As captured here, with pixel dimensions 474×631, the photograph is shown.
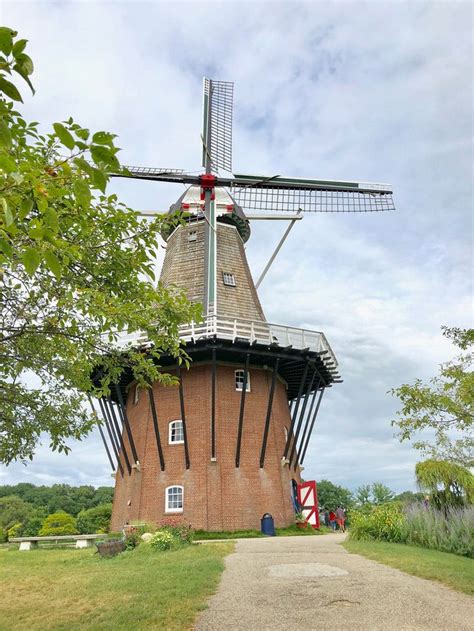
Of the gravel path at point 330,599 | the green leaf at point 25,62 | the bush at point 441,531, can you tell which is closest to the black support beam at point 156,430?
the gravel path at point 330,599

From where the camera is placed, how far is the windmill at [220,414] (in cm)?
1745

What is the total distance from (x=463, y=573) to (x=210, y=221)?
1832cm

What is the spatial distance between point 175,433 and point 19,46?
1775 centimetres

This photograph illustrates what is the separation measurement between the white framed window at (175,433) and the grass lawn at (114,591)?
643 cm

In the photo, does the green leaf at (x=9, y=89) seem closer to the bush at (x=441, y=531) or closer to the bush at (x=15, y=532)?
the bush at (x=441, y=531)

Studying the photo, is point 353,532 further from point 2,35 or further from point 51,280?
point 2,35

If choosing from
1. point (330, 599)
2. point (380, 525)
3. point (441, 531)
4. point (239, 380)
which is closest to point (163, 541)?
point (380, 525)

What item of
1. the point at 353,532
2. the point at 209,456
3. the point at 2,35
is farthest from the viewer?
the point at 209,456

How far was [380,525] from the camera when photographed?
13.7 m

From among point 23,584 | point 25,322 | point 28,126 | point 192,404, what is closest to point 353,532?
point 192,404

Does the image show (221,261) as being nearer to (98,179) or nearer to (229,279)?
(229,279)

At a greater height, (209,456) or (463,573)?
(209,456)

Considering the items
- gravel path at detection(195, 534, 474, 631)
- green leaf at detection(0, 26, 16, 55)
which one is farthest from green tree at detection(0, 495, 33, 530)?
green leaf at detection(0, 26, 16, 55)

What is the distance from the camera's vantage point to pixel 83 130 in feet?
8.06
